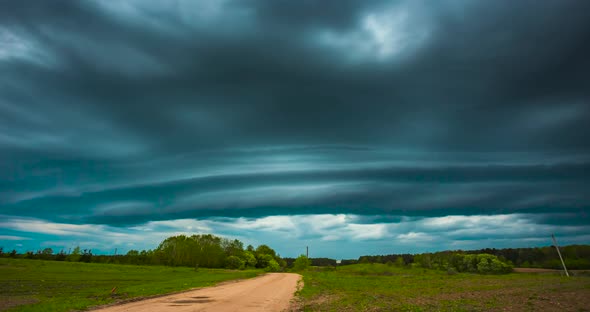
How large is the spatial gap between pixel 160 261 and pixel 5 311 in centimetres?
14201

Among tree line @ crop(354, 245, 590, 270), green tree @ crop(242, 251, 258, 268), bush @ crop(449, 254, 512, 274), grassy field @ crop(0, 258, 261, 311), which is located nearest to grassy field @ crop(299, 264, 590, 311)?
grassy field @ crop(0, 258, 261, 311)

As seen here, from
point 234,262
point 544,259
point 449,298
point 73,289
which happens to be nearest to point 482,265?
point 544,259

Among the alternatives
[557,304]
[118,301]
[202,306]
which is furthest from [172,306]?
[557,304]

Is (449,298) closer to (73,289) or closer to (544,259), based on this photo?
(73,289)

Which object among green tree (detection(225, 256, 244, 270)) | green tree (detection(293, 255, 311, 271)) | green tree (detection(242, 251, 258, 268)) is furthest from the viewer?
green tree (detection(293, 255, 311, 271))

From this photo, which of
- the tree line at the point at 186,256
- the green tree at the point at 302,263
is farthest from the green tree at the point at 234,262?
the green tree at the point at 302,263

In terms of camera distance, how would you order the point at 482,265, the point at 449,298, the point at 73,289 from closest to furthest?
the point at 449,298
the point at 73,289
the point at 482,265

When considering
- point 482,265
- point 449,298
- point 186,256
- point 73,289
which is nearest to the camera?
point 449,298

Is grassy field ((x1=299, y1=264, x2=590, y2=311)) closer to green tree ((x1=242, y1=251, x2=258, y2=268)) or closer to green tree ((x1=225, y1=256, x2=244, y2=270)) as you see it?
green tree ((x1=225, y1=256, x2=244, y2=270))

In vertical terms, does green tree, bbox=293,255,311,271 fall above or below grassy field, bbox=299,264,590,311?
above

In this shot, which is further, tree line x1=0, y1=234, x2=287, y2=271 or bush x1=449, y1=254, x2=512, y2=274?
tree line x1=0, y1=234, x2=287, y2=271

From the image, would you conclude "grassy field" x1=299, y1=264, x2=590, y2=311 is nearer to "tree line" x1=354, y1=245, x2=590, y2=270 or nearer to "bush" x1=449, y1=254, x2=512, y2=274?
"bush" x1=449, y1=254, x2=512, y2=274

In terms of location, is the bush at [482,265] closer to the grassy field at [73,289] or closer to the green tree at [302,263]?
the green tree at [302,263]

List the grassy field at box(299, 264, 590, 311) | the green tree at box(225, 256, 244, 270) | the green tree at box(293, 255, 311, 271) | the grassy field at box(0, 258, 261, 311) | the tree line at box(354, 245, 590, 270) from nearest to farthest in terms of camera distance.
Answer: the grassy field at box(299, 264, 590, 311) < the grassy field at box(0, 258, 261, 311) < the tree line at box(354, 245, 590, 270) < the green tree at box(225, 256, 244, 270) < the green tree at box(293, 255, 311, 271)
